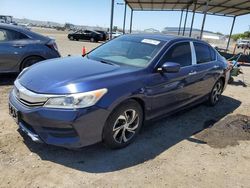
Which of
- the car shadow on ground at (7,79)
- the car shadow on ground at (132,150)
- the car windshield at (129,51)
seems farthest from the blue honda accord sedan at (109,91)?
the car shadow on ground at (7,79)

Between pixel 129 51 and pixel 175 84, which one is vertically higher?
pixel 129 51

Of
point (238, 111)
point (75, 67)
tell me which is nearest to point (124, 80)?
point (75, 67)

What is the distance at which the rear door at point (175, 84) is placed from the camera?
423 cm

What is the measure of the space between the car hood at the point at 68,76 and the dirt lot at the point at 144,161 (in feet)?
2.96

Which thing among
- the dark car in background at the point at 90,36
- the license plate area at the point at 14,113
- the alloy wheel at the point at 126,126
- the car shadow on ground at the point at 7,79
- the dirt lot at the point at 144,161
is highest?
the license plate area at the point at 14,113

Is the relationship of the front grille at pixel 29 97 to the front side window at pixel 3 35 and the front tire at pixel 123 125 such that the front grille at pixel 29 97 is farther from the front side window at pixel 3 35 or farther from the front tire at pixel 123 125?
the front side window at pixel 3 35

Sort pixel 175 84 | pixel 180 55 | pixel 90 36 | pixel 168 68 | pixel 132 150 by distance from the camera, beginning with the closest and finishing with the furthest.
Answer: pixel 132 150
pixel 168 68
pixel 175 84
pixel 180 55
pixel 90 36

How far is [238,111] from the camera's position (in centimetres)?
645

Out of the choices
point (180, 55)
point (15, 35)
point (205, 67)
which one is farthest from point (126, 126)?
point (15, 35)

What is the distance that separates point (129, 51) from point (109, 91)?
1458 mm

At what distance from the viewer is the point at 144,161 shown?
12.1ft

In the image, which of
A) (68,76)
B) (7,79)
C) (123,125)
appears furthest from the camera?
(7,79)

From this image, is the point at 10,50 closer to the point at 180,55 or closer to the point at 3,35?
the point at 3,35

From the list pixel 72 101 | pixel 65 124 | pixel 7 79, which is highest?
pixel 72 101
